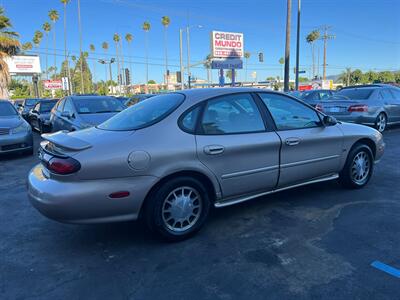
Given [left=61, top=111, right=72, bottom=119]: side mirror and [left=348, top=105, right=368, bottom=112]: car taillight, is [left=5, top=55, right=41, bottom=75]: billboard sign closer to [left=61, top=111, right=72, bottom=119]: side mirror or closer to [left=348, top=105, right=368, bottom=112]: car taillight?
[left=61, top=111, right=72, bottom=119]: side mirror

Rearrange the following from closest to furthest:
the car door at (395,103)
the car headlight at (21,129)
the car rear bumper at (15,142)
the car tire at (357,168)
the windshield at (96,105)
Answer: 1. the car tire at (357,168)
2. the car rear bumper at (15,142)
3. the car headlight at (21,129)
4. the windshield at (96,105)
5. the car door at (395,103)

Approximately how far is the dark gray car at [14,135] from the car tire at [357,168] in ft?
23.3

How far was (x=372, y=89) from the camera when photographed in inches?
417

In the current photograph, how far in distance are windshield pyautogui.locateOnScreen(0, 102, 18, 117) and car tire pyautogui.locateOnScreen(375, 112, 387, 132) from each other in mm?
10443

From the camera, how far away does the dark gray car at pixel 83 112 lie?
7.70 m

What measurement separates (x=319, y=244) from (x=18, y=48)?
30999 millimetres

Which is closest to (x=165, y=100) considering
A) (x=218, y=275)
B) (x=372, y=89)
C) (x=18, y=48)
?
(x=218, y=275)

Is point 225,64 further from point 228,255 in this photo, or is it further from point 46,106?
point 228,255

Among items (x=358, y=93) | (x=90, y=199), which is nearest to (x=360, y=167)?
(x=90, y=199)

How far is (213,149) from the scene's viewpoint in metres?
3.40

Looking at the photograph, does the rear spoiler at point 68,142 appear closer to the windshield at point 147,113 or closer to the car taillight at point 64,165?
the car taillight at point 64,165

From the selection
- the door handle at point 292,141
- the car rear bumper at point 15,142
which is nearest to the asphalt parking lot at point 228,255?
the door handle at point 292,141

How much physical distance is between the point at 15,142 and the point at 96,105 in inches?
81.6

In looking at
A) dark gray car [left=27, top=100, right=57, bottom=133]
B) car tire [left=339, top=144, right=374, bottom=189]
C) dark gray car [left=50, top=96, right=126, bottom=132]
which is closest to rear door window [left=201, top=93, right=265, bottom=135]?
car tire [left=339, top=144, right=374, bottom=189]
